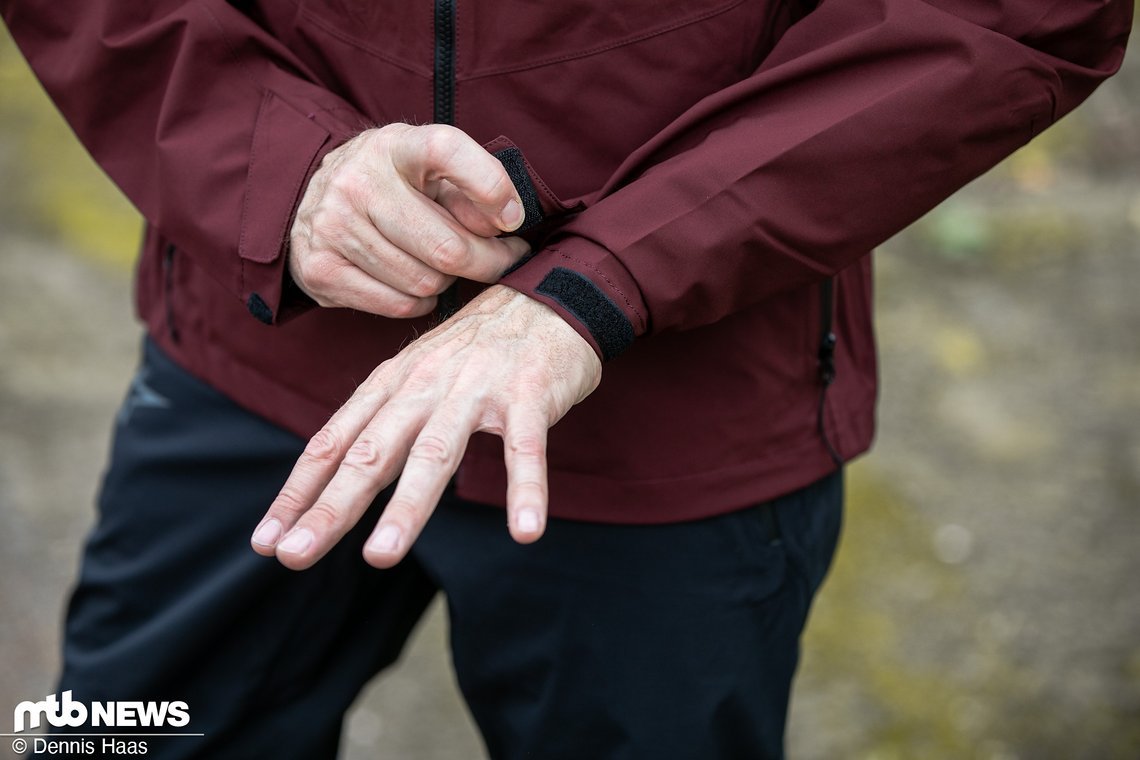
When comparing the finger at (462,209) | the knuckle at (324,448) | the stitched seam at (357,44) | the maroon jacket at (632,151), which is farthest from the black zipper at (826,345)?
the knuckle at (324,448)

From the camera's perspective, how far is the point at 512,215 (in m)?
1.12

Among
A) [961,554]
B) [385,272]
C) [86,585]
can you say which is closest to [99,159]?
[385,272]

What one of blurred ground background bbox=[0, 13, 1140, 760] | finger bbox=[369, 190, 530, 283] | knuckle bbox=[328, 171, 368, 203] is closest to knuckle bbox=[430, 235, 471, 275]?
finger bbox=[369, 190, 530, 283]

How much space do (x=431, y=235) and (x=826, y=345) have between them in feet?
1.86

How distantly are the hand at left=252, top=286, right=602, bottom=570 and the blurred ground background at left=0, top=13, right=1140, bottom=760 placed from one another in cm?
168

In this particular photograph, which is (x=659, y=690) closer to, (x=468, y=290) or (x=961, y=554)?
(x=468, y=290)

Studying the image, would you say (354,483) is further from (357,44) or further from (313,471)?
(357,44)

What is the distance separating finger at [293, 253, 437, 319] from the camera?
3.85ft

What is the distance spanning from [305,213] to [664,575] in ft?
2.10

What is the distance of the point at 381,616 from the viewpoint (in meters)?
1.54

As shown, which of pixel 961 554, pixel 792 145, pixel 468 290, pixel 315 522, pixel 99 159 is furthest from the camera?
pixel 961 554

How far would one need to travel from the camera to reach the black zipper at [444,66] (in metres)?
1.20

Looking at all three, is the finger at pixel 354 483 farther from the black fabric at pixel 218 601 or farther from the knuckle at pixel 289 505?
the black fabric at pixel 218 601

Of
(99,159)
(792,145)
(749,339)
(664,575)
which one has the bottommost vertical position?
(664,575)
